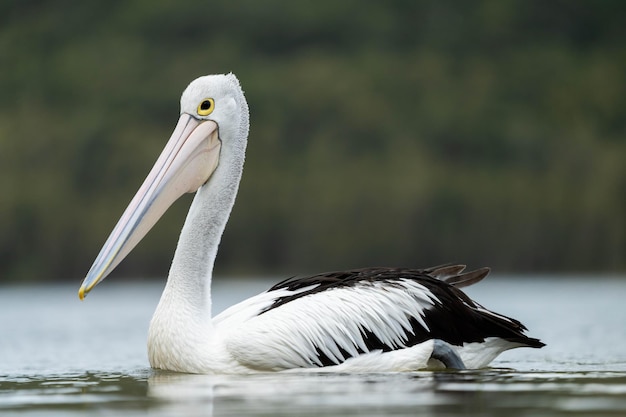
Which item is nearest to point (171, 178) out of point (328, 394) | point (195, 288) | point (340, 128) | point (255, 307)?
point (195, 288)

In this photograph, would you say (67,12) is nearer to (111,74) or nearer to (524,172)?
(111,74)

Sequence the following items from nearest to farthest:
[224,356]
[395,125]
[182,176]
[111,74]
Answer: [224,356] < [182,176] < [395,125] < [111,74]

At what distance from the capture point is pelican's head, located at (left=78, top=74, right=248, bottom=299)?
28.7 ft

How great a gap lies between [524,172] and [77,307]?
161 ft

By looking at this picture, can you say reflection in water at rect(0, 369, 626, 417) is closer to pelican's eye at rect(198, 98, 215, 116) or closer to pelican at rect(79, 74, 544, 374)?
pelican at rect(79, 74, 544, 374)

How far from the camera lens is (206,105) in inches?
357

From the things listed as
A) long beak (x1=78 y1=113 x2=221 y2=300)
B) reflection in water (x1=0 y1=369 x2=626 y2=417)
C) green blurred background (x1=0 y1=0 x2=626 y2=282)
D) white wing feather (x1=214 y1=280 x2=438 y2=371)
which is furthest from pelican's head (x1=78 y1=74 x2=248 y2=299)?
green blurred background (x1=0 y1=0 x2=626 y2=282)

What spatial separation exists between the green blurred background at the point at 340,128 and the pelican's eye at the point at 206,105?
41.5 meters

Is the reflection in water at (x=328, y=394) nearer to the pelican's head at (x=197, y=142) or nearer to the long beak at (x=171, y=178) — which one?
the long beak at (x=171, y=178)

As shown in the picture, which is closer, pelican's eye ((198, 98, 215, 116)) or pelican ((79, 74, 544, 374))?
pelican ((79, 74, 544, 374))

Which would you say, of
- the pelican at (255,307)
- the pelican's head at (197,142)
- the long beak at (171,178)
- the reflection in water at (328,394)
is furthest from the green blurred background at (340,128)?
→ the reflection in water at (328,394)

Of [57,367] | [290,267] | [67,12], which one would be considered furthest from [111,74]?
[57,367]

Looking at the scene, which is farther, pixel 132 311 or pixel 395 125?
pixel 395 125

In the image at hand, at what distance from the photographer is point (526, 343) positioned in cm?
892
